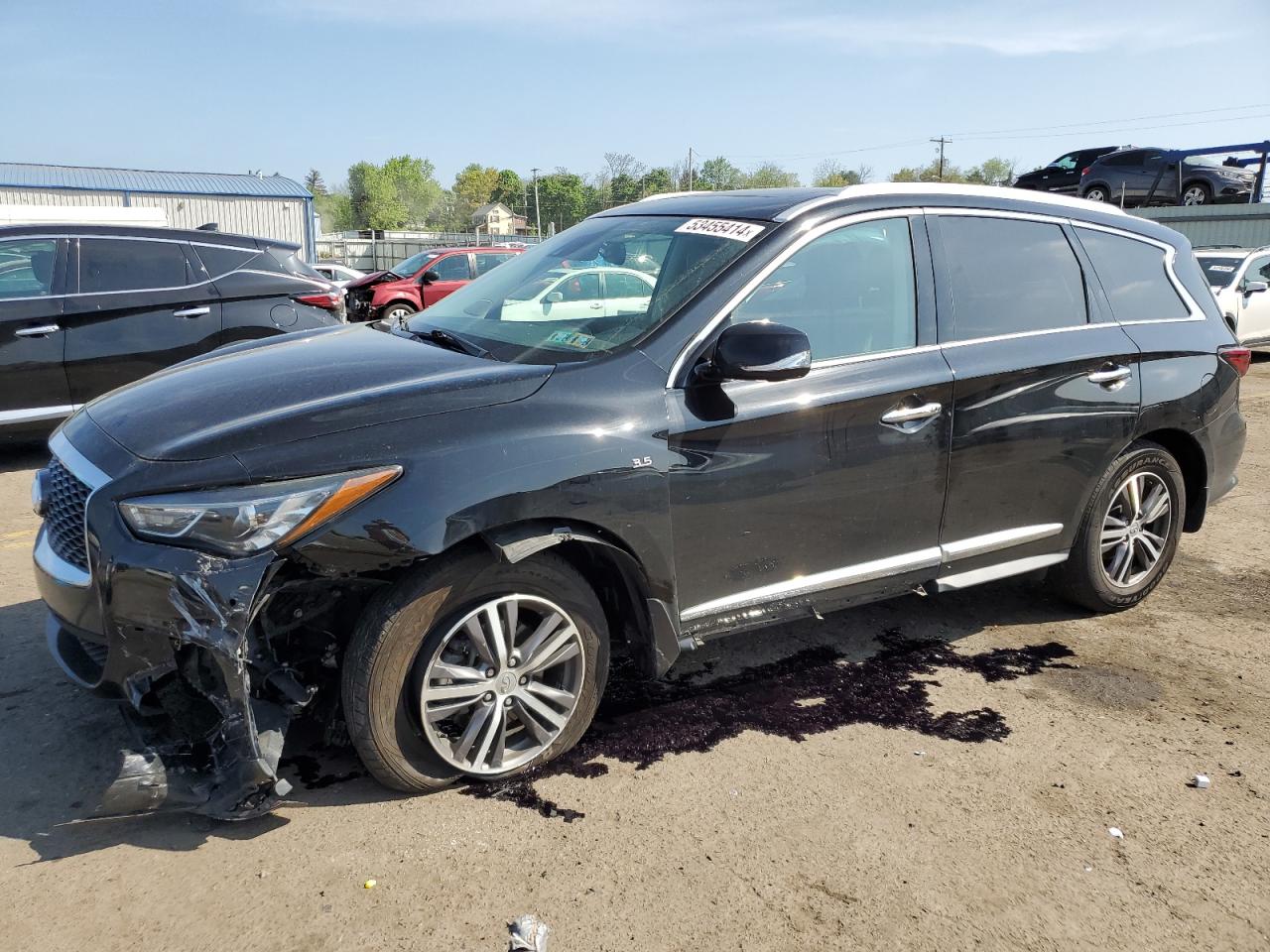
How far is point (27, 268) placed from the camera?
7059 millimetres

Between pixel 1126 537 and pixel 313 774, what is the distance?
12.1ft

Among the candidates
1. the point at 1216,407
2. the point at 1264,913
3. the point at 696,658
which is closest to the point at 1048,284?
the point at 1216,407

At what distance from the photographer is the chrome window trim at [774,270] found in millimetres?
3191

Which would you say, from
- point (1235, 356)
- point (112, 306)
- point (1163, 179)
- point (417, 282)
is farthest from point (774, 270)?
point (1163, 179)

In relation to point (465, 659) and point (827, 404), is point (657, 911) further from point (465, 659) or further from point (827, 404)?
point (827, 404)

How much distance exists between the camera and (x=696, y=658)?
13.5 ft

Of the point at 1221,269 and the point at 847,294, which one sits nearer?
the point at 847,294

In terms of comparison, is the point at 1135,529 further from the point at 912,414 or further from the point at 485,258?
the point at 485,258

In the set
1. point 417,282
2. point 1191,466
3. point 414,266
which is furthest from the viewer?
point 414,266

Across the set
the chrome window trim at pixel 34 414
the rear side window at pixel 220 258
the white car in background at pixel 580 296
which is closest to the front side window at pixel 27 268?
the chrome window trim at pixel 34 414

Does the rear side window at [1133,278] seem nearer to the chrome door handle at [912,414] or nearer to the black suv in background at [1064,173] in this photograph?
the chrome door handle at [912,414]

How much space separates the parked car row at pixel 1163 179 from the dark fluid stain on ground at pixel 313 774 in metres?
22.4

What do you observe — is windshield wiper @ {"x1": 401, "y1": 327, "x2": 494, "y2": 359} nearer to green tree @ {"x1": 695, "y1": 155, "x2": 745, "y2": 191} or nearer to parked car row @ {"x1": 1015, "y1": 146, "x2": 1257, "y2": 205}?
parked car row @ {"x1": 1015, "y1": 146, "x2": 1257, "y2": 205}

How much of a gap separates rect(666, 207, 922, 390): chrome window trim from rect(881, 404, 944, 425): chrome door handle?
22 cm
